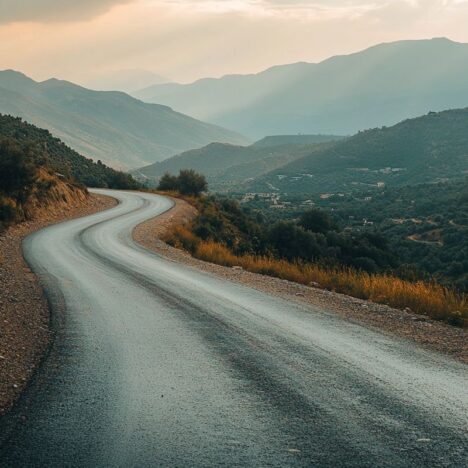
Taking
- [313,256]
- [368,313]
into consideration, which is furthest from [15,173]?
[368,313]

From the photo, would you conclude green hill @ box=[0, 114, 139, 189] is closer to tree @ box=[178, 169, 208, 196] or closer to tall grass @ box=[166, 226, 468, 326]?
tree @ box=[178, 169, 208, 196]

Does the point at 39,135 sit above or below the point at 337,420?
above

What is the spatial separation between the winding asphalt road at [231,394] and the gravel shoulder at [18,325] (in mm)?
227

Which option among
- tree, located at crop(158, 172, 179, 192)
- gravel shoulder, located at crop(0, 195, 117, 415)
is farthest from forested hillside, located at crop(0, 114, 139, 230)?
tree, located at crop(158, 172, 179, 192)

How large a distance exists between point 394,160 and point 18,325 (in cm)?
17842

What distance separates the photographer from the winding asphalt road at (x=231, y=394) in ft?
13.9

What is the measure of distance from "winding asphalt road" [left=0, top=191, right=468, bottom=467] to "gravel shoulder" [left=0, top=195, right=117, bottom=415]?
0.74 ft

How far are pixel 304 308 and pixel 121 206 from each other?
29.8m

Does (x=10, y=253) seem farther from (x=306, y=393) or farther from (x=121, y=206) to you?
(x=121, y=206)

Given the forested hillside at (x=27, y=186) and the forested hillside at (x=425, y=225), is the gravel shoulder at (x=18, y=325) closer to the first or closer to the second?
the forested hillside at (x=27, y=186)

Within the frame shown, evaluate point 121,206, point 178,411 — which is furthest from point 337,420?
point 121,206

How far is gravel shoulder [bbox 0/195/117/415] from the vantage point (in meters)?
6.07

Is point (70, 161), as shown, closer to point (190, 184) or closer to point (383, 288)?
point (190, 184)

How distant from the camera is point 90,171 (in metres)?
62.2
